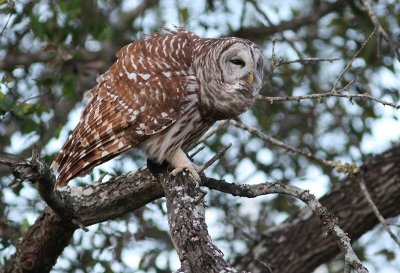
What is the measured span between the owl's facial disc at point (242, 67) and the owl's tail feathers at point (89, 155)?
1.67 ft

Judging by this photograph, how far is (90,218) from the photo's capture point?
371cm

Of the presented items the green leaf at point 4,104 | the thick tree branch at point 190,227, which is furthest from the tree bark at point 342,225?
the green leaf at point 4,104

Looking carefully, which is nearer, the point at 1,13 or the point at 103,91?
the point at 103,91

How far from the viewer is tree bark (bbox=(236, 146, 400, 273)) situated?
4605 mm

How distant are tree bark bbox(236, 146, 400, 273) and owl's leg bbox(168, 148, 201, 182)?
133 centimetres

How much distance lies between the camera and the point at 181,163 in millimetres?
3416

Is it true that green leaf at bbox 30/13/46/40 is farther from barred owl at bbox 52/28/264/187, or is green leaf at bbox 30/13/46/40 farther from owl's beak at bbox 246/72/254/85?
owl's beak at bbox 246/72/254/85

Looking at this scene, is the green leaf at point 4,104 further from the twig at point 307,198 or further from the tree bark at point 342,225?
the tree bark at point 342,225

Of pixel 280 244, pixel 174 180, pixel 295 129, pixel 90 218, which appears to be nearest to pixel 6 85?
pixel 90 218

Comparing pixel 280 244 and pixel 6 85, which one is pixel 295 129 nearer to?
pixel 280 244

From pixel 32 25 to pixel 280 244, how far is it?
5.93 feet

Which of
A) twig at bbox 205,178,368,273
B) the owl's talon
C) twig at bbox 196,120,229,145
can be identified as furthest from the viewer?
twig at bbox 196,120,229,145

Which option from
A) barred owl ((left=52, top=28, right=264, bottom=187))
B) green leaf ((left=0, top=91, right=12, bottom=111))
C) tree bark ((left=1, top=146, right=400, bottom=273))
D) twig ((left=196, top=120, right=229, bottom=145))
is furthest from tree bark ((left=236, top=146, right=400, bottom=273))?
green leaf ((left=0, top=91, right=12, bottom=111))

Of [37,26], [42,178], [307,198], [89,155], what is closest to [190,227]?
[307,198]
